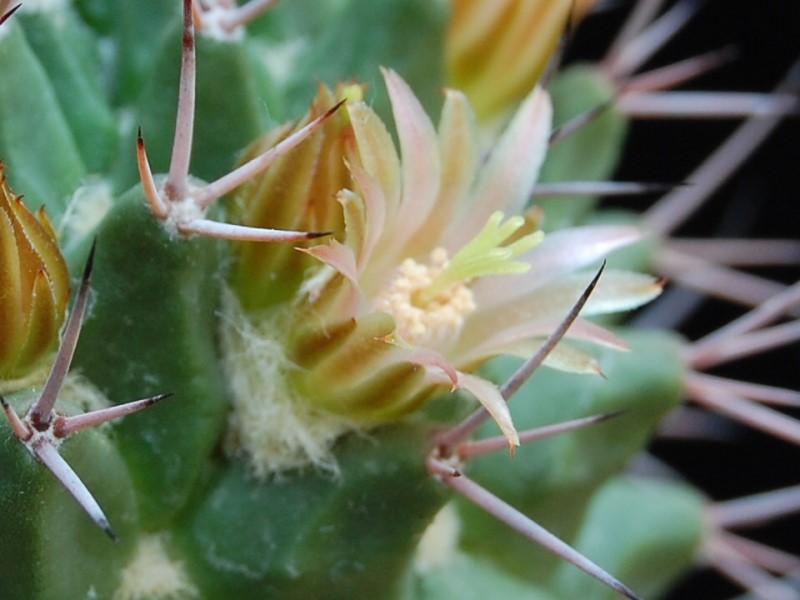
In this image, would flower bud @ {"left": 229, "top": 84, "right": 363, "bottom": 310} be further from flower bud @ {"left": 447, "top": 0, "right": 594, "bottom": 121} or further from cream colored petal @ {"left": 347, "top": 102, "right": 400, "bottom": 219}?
flower bud @ {"left": 447, "top": 0, "right": 594, "bottom": 121}

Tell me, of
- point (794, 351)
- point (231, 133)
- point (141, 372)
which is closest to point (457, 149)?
point (231, 133)

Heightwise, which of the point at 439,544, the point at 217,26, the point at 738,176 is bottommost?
the point at 738,176

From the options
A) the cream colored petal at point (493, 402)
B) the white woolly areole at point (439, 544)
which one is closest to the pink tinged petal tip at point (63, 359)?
the cream colored petal at point (493, 402)

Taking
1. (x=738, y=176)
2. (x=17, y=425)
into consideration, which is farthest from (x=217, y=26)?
(x=738, y=176)

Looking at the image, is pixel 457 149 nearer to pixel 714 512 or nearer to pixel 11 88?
pixel 11 88

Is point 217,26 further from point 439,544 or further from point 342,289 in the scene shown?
point 439,544

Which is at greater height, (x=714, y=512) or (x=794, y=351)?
(x=714, y=512)

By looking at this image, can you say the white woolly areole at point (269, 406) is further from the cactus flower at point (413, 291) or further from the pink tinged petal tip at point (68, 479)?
the pink tinged petal tip at point (68, 479)
